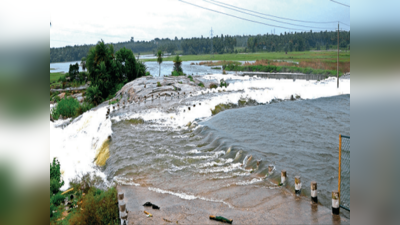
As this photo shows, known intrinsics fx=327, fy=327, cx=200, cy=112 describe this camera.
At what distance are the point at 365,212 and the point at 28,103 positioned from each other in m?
0.95

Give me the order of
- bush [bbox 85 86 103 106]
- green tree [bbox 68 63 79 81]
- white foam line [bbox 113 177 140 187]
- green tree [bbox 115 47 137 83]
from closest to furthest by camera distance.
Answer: white foam line [bbox 113 177 140 187] → bush [bbox 85 86 103 106] → green tree [bbox 115 47 137 83] → green tree [bbox 68 63 79 81]

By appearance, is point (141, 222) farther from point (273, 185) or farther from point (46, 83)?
point (46, 83)


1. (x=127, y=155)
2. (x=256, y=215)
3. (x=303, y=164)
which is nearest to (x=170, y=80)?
(x=127, y=155)

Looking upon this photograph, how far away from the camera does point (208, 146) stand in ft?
36.4

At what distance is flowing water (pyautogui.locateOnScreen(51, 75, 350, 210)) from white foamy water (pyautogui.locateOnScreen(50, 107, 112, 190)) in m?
0.04

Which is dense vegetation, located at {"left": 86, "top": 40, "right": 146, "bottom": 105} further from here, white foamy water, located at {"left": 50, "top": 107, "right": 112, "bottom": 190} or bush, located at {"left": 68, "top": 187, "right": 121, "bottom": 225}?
bush, located at {"left": 68, "top": 187, "right": 121, "bottom": 225}

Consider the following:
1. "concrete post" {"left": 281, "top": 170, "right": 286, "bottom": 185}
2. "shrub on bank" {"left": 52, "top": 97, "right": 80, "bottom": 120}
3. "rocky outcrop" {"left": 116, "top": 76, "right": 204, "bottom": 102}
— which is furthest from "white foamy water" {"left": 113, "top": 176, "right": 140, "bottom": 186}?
"shrub on bank" {"left": 52, "top": 97, "right": 80, "bottom": 120}

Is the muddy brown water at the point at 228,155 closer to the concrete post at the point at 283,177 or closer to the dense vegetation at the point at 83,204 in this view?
the concrete post at the point at 283,177

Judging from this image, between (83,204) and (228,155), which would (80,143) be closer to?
(228,155)

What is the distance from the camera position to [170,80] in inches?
1040

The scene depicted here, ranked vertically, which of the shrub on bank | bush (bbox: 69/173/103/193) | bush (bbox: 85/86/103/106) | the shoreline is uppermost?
bush (bbox: 85/86/103/106)

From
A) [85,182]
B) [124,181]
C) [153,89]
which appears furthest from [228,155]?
[153,89]

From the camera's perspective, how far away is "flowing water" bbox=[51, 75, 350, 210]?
816 cm

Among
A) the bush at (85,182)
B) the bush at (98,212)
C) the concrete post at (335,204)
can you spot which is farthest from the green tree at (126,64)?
the concrete post at (335,204)
